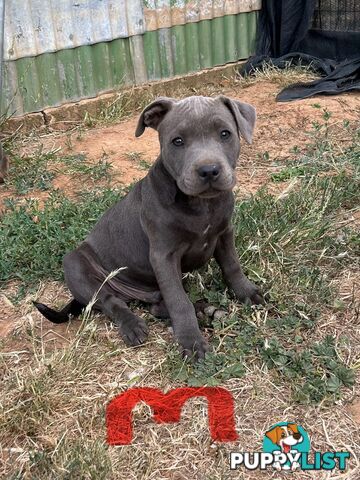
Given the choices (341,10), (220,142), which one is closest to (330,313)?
(220,142)

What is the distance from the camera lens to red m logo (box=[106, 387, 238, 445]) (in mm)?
2777

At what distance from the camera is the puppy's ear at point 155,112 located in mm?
3359

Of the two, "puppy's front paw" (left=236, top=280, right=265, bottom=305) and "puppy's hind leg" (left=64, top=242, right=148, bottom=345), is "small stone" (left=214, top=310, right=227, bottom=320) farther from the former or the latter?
"puppy's hind leg" (left=64, top=242, right=148, bottom=345)

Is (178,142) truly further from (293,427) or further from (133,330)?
(293,427)

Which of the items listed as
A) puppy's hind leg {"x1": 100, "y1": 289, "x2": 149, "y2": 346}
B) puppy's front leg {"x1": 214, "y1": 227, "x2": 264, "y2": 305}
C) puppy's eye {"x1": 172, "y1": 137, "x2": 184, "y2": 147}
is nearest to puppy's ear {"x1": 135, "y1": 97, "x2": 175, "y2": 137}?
puppy's eye {"x1": 172, "y1": 137, "x2": 184, "y2": 147}

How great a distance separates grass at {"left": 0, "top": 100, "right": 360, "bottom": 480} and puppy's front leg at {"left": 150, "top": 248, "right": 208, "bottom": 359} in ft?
0.30

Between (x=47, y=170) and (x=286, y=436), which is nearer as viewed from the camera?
(x=286, y=436)

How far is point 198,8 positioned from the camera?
343 inches

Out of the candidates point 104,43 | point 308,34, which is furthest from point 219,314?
point 308,34

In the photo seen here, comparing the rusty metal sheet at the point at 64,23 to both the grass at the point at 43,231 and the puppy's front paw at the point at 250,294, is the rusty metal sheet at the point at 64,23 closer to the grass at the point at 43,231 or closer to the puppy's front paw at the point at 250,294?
the grass at the point at 43,231

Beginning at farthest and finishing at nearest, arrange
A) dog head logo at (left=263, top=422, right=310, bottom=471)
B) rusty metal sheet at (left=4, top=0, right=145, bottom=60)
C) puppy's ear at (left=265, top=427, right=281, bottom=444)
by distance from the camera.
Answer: rusty metal sheet at (left=4, top=0, right=145, bottom=60), puppy's ear at (left=265, top=427, right=281, bottom=444), dog head logo at (left=263, top=422, right=310, bottom=471)

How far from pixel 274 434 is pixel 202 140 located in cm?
147

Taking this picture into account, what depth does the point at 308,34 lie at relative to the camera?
9.56 metres

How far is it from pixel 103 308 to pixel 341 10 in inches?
291
